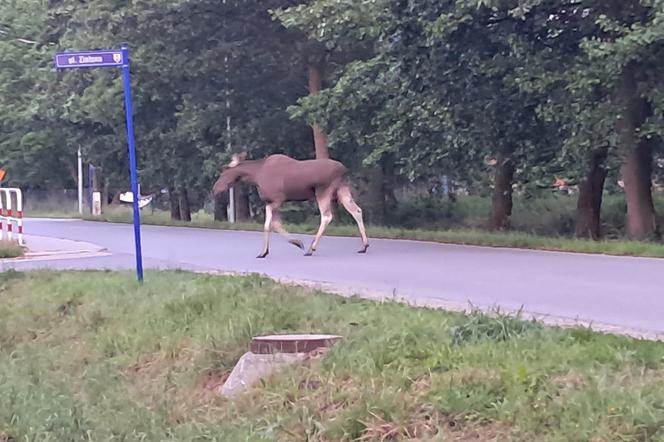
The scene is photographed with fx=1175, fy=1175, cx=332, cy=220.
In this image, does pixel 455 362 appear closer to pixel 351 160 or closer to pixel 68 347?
pixel 68 347

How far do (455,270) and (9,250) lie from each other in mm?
9337

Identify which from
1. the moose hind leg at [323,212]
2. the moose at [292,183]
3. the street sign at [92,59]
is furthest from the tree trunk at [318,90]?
the street sign at [92,59]

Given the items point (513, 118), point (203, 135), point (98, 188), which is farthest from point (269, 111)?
point (98, 188)

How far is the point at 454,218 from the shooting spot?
35.5 m

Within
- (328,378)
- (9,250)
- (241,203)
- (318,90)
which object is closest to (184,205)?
(241,203)

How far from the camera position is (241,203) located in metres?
39.5

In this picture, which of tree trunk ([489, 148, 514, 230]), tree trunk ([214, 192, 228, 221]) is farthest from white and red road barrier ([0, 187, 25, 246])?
tree trunk ([214, 192, 228, 221])

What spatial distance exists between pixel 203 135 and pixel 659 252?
2086cm

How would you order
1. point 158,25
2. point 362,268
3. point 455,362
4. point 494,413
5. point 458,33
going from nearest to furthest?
point 494,413 → point 455,362 → point 362,268 → point 458,33 → point 158,25

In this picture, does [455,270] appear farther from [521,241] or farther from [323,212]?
[521,241]

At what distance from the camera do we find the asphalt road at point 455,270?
12.0 meters

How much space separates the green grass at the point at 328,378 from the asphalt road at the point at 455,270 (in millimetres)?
1655

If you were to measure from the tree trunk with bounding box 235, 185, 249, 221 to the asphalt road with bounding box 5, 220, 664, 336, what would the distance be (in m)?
13.7

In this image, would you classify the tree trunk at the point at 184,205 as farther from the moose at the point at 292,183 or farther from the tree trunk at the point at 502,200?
the moose at the point at 292,183
